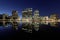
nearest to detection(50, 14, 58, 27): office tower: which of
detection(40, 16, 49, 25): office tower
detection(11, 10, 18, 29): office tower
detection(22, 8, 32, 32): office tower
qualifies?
detection(40, 16, 49, 25): office tower

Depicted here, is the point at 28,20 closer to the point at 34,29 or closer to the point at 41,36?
the point at 34,29

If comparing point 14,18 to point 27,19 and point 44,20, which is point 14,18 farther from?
point 44,20

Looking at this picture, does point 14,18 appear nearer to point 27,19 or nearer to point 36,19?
point 27,19

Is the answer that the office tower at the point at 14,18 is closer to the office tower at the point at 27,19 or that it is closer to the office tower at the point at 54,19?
the office tower at the point at 27,19

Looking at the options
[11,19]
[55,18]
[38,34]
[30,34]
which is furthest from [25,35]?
[55,18]

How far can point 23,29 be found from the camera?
269 cm

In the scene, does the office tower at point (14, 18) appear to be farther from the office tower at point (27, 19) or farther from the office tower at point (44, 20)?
the office tower at point (44, 20)

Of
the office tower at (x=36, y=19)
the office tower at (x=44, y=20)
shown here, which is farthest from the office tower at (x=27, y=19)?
the office tower at (x=44, y=20)

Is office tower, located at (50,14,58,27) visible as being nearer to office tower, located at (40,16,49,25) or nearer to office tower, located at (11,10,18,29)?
office tower, located at (40,16,49,25)

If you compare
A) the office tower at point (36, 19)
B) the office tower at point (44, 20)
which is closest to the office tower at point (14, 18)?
the office tower at point (36, 19)

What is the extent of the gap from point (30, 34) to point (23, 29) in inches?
7.0

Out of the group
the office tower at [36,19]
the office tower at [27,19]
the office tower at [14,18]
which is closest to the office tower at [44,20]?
the office tower at [36,19]

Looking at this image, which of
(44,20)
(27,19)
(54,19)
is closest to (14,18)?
(27,19)

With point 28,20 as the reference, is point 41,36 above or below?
below
